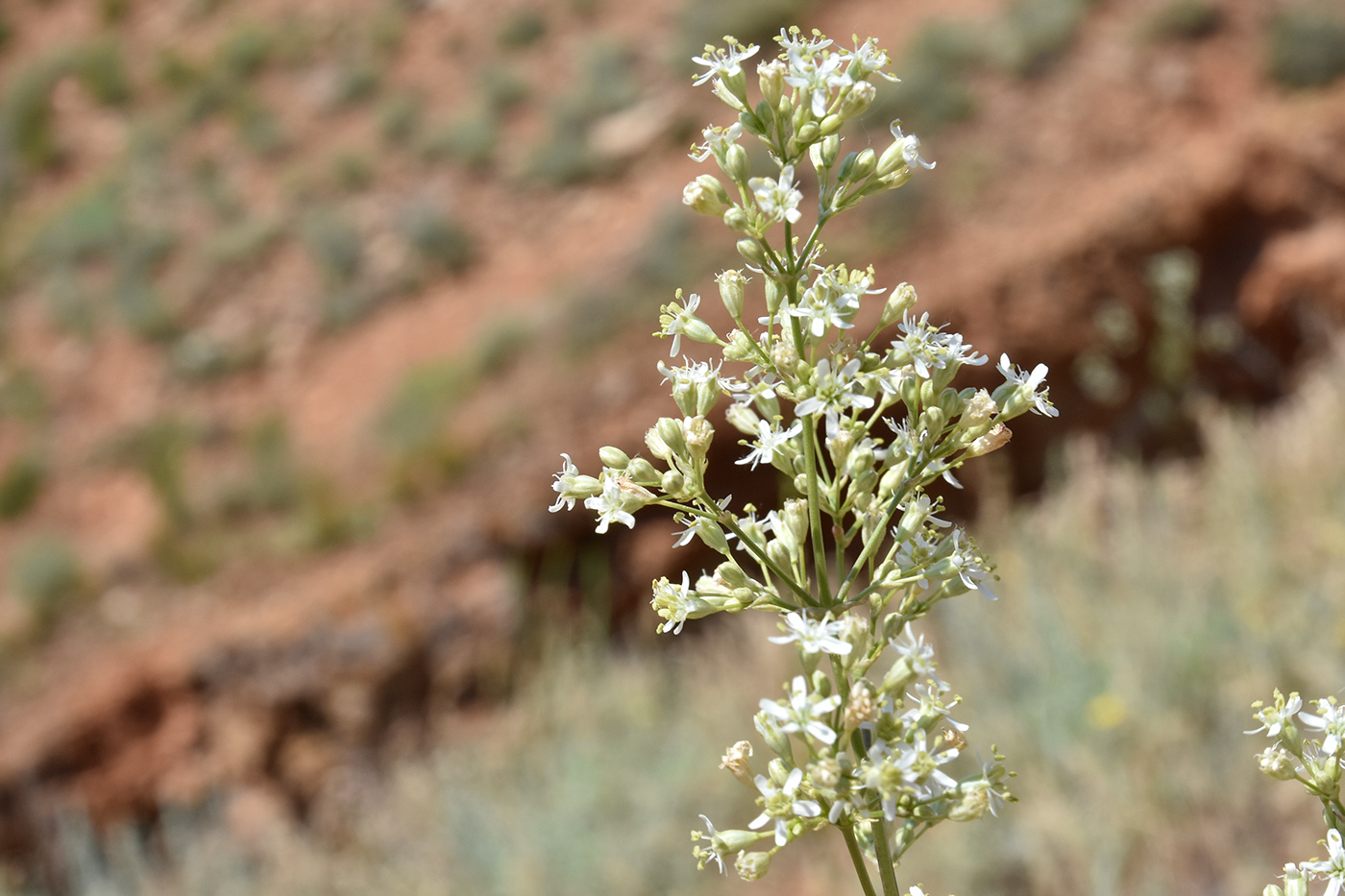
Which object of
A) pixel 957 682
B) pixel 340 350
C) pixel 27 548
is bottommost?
pixel 957 682

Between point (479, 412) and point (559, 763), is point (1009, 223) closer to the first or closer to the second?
point (479, 412)

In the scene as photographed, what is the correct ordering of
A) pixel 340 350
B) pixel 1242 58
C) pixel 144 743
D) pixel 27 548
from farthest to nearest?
1. pixel 340 350
2. pixel 27 548
3. pixel 1242 58
4. pixel 144 743

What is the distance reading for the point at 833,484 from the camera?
1354mm

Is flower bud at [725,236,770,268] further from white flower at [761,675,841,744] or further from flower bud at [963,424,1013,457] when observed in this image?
white flower at [761,675,841,744]

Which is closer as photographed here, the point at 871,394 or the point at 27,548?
the point at 871,394

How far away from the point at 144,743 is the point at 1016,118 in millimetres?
7974

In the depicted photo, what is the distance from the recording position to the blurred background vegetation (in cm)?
443

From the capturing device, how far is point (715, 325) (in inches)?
276

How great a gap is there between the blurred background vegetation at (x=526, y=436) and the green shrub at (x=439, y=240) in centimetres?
5

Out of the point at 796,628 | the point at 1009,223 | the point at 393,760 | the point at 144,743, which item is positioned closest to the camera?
the point at 796,628

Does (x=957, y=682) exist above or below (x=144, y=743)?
below

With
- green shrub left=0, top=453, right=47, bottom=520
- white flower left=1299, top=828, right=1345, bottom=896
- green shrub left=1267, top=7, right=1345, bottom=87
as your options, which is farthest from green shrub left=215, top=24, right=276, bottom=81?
white flower left=1299, top=828, right=1345, bottom=896

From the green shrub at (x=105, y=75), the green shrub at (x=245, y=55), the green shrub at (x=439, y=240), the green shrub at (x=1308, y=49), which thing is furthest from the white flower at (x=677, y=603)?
the green shrub at (x=105, y=75)

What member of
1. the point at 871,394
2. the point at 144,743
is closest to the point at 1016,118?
the point at 144,743
